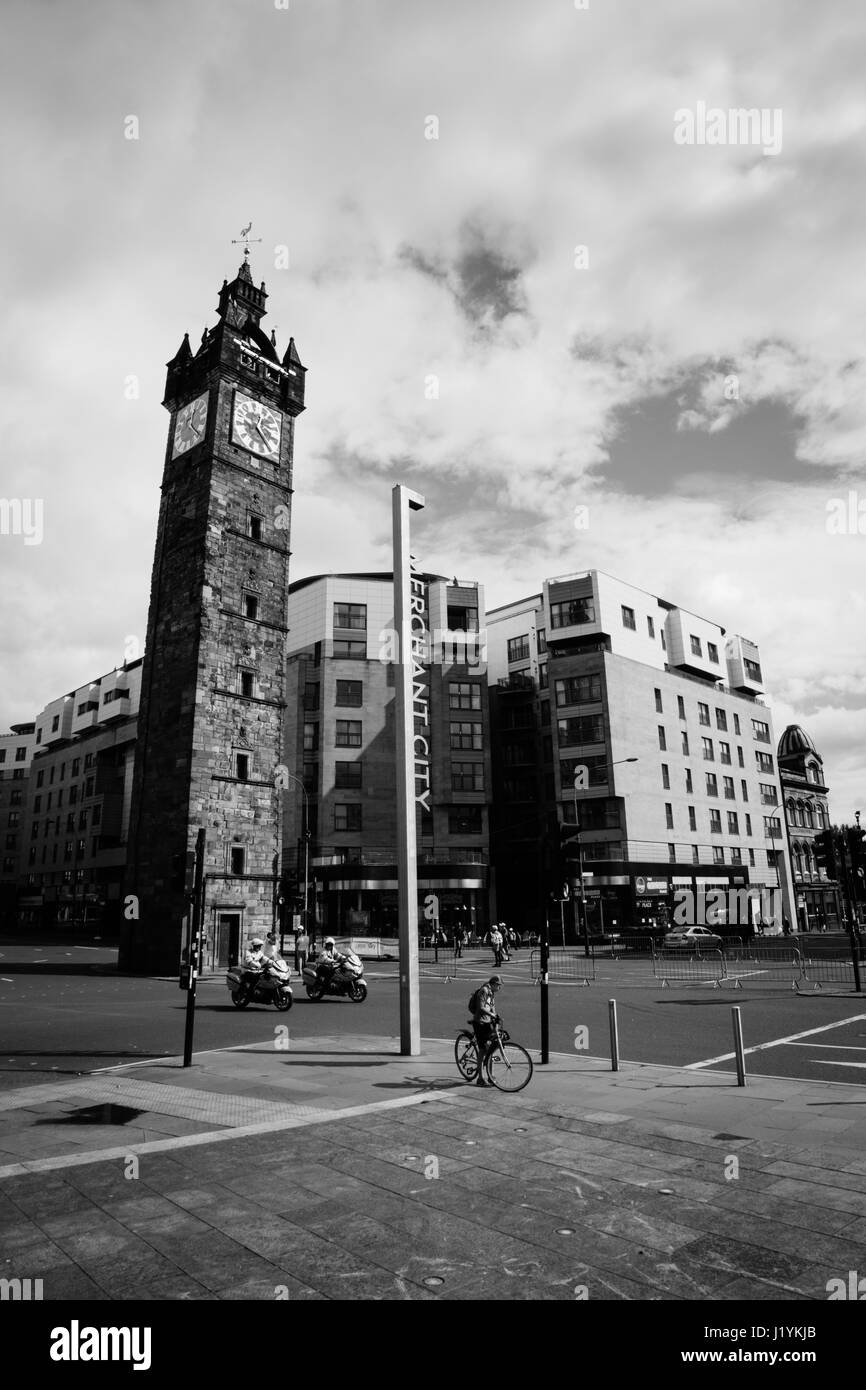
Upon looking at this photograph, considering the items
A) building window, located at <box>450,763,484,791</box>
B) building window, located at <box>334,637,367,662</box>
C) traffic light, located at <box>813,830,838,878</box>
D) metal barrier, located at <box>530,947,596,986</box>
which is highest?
building window, located at <box>334,637,367,662</box>

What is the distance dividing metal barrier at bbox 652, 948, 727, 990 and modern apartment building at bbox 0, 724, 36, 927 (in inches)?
3128

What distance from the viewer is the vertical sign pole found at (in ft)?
43.1

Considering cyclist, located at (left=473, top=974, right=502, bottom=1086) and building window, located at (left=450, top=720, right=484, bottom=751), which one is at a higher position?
building window, located at (left=450, top=720, right=484, bottom=751)

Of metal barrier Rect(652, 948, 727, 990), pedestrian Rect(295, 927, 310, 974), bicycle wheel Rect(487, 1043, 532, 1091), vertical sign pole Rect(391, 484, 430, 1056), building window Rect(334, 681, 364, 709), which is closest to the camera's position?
bicycle wheel Rect(487, 1043, 532, 1091)

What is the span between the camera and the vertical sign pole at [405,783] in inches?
517

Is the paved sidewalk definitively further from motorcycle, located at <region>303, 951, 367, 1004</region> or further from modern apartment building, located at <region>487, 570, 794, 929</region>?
modern apartment building, located at <region>487, 570, 794, 929</region>

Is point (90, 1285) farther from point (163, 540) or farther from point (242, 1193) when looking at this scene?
point (163, 540)

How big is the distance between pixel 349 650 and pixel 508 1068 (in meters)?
54.3

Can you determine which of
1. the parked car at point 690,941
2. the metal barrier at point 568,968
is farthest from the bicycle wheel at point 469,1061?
the parked car at point 690,941

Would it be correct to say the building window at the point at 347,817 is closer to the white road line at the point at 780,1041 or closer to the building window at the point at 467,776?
the building window at the point at 467,776

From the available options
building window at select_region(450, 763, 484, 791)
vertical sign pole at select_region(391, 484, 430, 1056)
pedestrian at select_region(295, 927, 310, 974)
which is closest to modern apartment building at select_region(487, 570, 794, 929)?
building window at select_region(450, 763, 484, 791)

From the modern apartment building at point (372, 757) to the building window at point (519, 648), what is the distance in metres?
8.82
